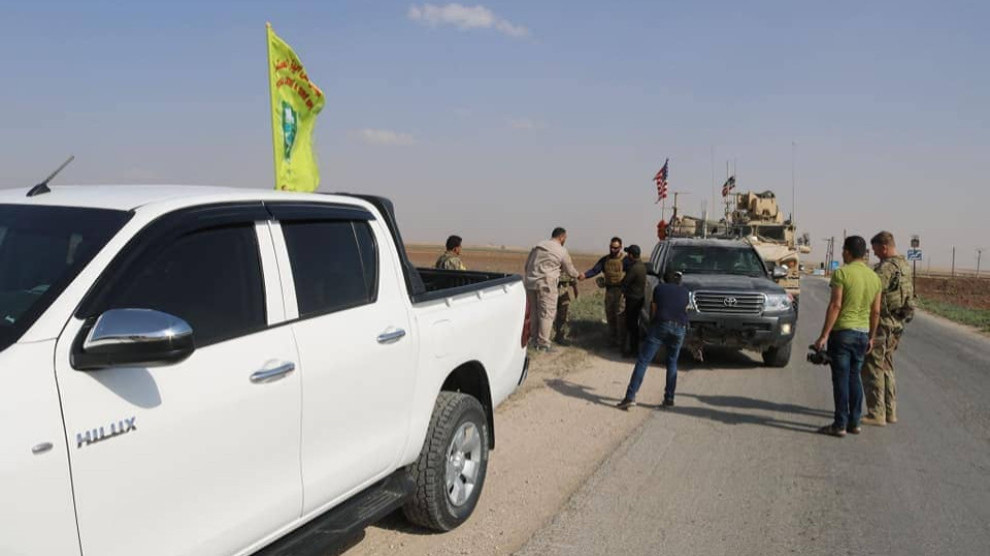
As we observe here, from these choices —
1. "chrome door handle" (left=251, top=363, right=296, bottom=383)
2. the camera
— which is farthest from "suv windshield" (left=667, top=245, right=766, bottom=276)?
"chrome door handle" (left=251, top=363, right=296, bottom=383)

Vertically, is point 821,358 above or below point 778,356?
above

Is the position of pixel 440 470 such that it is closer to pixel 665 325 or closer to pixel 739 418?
pixel 665 325

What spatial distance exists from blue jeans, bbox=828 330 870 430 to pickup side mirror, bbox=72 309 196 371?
6.28 meters

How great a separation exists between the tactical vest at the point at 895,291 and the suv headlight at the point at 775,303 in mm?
2584

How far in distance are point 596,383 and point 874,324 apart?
130 inches

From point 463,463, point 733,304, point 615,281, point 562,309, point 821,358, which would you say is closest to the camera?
point 463,463

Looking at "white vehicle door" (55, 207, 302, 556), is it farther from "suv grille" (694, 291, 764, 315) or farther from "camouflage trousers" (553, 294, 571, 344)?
"camouflage trousers" (553, 294, 571, 344)

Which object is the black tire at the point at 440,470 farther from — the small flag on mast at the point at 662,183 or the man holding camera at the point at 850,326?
the small flag on mast at the point at 662,183

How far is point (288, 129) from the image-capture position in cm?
771

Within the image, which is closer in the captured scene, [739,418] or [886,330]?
[886,330]

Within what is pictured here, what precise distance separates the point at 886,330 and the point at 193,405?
7.08 m

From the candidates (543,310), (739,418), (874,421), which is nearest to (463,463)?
(739,418)

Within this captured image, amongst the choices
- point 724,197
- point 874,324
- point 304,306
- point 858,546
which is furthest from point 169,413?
point 724,197

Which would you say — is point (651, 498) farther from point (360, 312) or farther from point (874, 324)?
point (874, 324)
